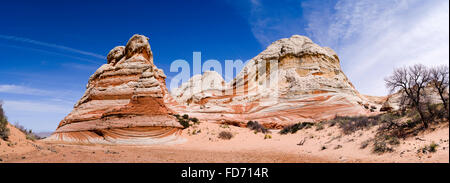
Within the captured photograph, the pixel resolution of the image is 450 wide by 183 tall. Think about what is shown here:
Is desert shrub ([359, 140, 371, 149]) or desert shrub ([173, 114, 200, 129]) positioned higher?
desert shrub ([173, 114, 200, 129])

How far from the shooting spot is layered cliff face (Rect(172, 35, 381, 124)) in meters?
22.5

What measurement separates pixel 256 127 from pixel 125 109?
11144 millimetres

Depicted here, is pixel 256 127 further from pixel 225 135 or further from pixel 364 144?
pixel 364 144

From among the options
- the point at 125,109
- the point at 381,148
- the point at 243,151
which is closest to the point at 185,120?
the point at 125,109

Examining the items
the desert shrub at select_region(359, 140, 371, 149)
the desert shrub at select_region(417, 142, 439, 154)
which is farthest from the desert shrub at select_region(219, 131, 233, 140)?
the desert shrub at select_region(417, 142, 439, 154)

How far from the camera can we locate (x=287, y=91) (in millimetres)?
24984

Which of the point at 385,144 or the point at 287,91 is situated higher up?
the point at 287,91

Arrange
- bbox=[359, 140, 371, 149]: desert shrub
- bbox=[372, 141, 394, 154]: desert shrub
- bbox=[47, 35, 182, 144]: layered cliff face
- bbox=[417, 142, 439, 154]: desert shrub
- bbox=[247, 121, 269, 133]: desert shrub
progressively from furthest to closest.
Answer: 1. bbox=[247, 121, 269, 133]: desert shrub
2. bbox=[47, 35, 182, 144]: layered cliff face
3. bbox=[359, 140, 371, 149]: desert shrub
4. bbox=[372, 141, 394, 154]: desert shrub
5. bbox=[417, 142, 439, 154]: desert shrub

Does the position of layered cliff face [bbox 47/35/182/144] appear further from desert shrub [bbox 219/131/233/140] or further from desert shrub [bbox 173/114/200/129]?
Answer: desert shrub [bbox 219/131/233/140]

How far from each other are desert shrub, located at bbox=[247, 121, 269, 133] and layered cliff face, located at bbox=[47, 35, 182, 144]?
695 centimetres

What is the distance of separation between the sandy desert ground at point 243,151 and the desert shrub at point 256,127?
936mm

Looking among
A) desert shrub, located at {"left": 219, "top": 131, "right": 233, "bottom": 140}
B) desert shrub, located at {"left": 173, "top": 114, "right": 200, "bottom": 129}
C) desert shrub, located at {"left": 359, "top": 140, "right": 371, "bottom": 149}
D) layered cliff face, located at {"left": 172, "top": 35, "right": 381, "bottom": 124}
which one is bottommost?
desert shrub, located at {"left": 219, "top": 131, "right": 233, "bottom": 140}
